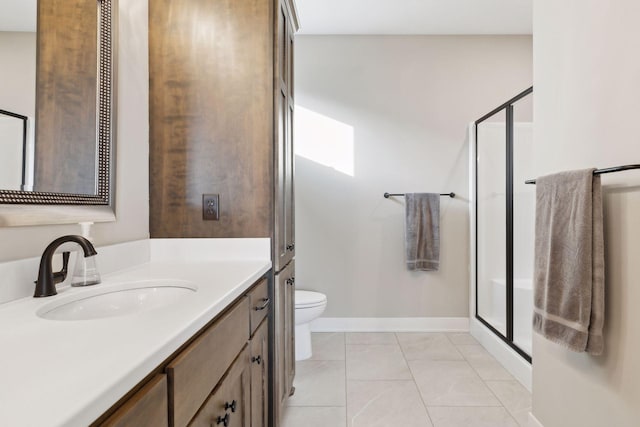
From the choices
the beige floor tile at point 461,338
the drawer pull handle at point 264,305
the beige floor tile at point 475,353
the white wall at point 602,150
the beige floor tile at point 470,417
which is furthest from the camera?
the beige floor tile at point 461,338

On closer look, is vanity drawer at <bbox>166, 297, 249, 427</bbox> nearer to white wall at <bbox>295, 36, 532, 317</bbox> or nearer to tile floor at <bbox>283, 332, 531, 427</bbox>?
tile floor at <bbox>283, 332, 531, 427</bbox>

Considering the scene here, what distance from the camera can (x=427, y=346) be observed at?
9.18ft

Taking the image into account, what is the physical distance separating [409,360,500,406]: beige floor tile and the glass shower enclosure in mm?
347

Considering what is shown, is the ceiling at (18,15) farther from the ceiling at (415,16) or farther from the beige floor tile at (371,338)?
the beige floor tile at (371,338)

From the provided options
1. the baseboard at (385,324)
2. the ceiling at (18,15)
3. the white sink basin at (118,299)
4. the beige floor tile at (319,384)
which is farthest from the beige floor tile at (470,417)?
the ceiling at (18,15)

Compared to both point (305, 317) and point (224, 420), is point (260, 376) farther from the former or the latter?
point (305, 317)

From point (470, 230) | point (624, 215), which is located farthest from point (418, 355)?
point (624, 215)

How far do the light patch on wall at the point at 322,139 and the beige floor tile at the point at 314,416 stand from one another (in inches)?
73.4

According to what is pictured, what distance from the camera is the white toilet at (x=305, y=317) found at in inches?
95.7

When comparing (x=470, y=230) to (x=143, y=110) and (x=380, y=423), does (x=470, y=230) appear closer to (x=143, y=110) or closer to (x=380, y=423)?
(x=380, y=423)

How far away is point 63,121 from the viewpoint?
112 centimetres

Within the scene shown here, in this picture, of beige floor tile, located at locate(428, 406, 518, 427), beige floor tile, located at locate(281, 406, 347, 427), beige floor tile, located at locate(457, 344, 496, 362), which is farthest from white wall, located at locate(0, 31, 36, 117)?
beige floor tile, located at locate(457, 344, 496, 362)

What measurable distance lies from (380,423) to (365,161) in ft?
6.43

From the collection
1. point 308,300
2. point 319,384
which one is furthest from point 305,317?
point 319,384
